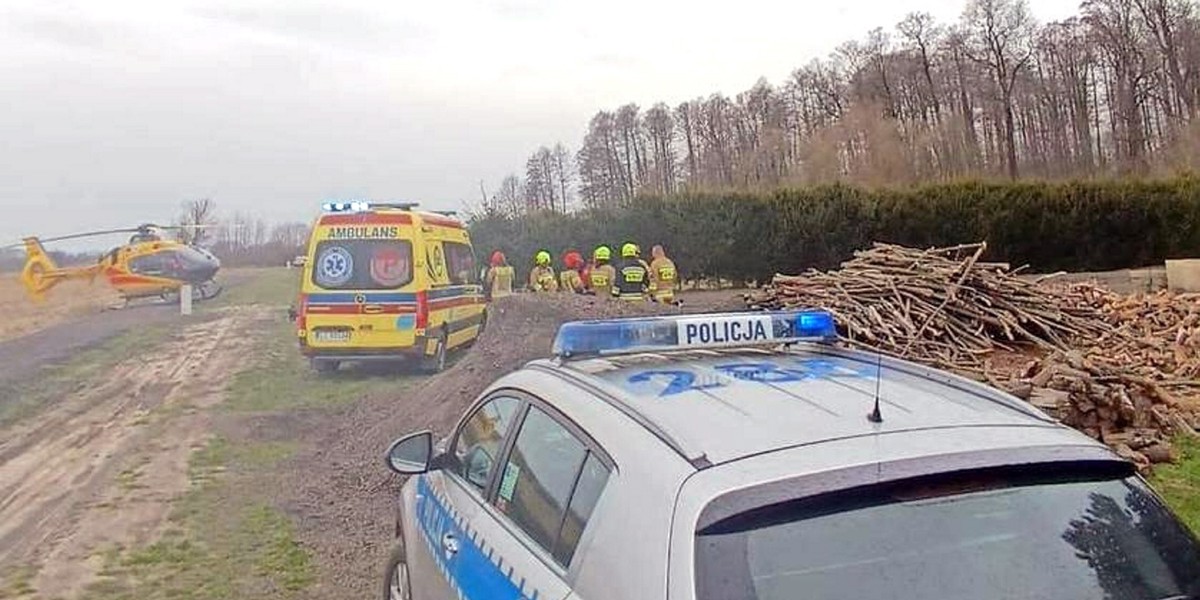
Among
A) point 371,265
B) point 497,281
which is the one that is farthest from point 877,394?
point 497,281

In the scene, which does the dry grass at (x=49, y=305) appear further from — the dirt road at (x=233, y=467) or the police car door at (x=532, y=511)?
the police car door at (x=532, y=511)

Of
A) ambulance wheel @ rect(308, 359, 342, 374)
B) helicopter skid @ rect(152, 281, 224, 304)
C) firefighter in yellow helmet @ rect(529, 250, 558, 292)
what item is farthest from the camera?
helicopter skid @ rect(152, 281, 224, 304)

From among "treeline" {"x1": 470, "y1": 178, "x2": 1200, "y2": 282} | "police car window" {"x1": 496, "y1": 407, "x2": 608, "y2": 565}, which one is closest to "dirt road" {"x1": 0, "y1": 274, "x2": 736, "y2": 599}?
"police car window" {"x1": 496, "y1": 407, "x2": 608, "y2": 565}

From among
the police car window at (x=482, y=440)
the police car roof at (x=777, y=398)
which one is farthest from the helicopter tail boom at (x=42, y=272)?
the police car roof at (x=777, y=398)

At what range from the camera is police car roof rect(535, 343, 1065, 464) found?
2602 millimetres

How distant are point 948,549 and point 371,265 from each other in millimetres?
14238

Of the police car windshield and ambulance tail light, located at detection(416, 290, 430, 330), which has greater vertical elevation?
ambulance tail light, located at detection(416, 290, 430, 330)

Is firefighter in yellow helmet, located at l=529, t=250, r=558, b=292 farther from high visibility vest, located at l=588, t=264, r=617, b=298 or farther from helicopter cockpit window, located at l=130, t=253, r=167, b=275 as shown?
helicopter cockpit window, located at l=130, t=253, r=167, b=275

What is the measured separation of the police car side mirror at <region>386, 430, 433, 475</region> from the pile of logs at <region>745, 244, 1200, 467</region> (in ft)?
18.7

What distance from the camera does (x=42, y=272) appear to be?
36031 millimetres

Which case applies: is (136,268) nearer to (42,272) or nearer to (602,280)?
(42,272)

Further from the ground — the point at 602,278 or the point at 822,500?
the point at 602,278

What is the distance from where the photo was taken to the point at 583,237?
29.8 meters

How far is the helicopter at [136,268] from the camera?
3491cm
